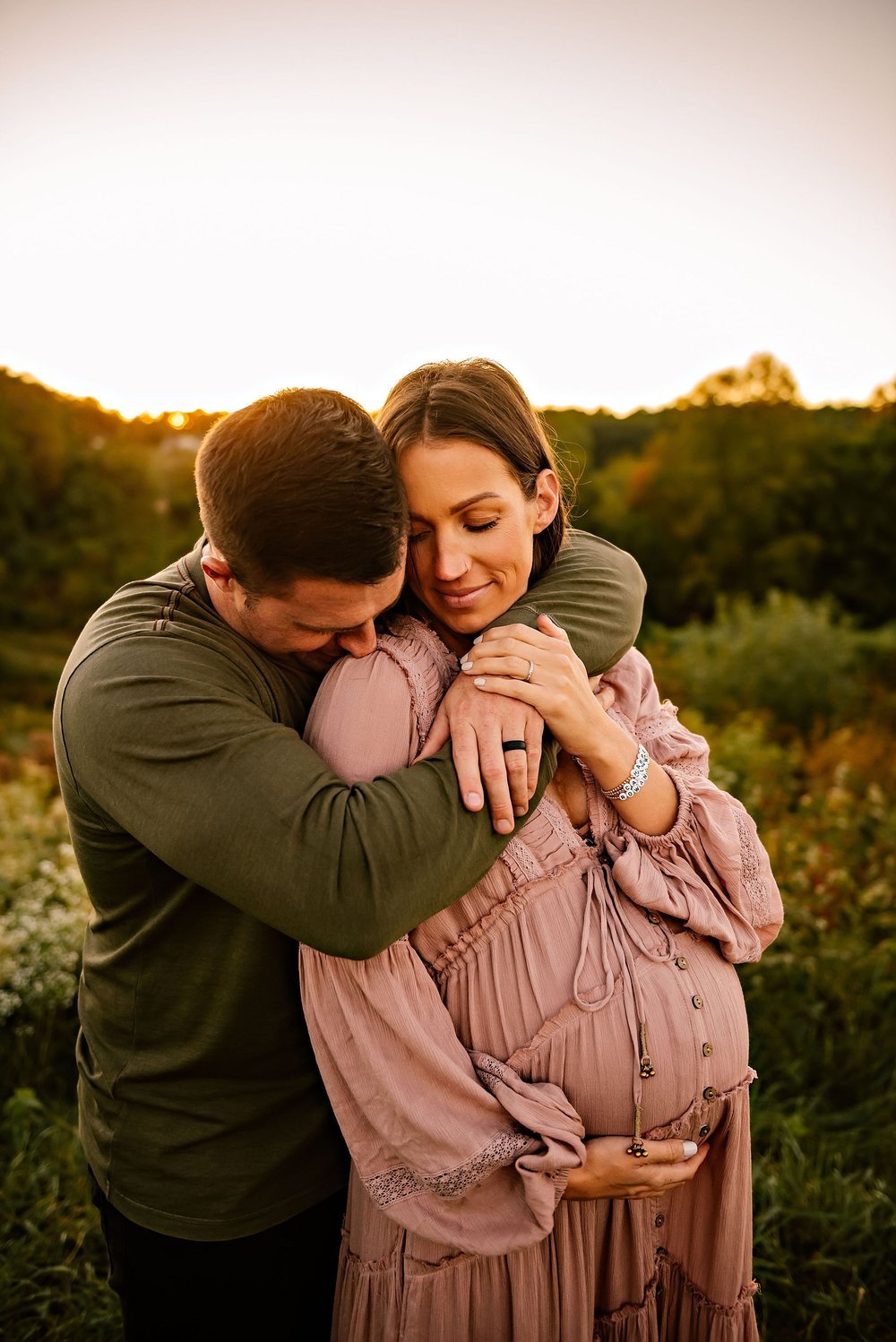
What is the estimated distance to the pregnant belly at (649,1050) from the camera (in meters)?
1.54

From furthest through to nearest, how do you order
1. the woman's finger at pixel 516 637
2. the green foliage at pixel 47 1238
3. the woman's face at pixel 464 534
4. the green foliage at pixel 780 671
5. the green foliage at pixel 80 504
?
the green foliage at pixel 80 504, the green foliage at pixel 780 671, the green foliage at pixel 47 1238, the woman's face at pixel 464 534, the woman's finger at pixel 516 637

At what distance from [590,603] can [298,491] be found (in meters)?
0.73

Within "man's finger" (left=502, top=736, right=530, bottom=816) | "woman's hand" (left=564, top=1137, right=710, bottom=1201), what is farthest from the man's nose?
"woman's hand" (left=564, top=1137, right=710, bottom=1201)

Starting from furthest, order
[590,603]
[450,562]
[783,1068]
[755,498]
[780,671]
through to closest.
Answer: [755,498], [780,671], [783,1068], [590,603], [450,562]

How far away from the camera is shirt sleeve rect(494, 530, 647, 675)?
5.63 ft

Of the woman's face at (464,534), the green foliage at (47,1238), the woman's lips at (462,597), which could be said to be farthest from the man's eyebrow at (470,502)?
the green foliage at (47,1238)

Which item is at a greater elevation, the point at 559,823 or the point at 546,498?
the point at 546,498

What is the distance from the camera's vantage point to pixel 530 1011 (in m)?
1.54

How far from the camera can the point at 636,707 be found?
192 centimetres

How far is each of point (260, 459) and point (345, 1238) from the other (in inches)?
62.0

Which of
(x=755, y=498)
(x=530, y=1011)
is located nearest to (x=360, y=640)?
(x=530, y=1011)

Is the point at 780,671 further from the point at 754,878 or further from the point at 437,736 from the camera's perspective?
the point at 437,736

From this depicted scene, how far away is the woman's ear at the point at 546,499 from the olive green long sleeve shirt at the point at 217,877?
0.57ft

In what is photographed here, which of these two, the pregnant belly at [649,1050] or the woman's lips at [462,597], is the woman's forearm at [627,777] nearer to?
the pregnant belly at [649,1050]
